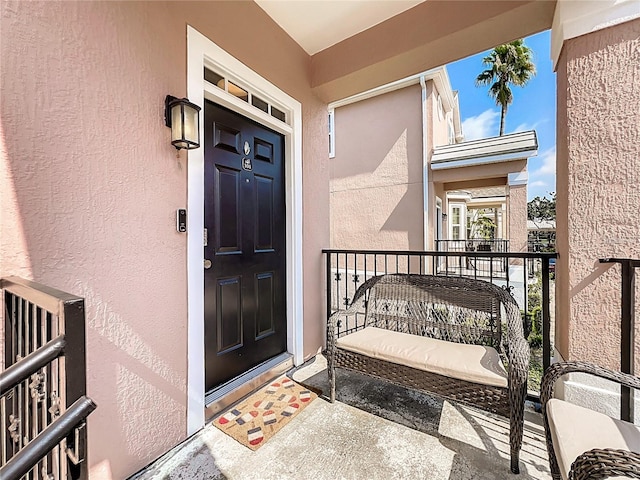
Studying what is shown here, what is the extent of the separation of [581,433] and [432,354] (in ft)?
2.65

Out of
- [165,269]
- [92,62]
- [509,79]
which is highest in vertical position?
[509,79]

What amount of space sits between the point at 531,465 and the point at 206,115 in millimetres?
2860

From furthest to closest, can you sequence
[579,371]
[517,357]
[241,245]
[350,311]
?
[350,311], [241,245], [517,357], [579,371]

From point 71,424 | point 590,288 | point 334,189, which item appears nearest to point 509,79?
point 334,189


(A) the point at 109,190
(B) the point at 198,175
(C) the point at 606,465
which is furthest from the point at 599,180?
(A) the point at 109,190

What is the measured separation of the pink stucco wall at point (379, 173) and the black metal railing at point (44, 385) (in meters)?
6.58

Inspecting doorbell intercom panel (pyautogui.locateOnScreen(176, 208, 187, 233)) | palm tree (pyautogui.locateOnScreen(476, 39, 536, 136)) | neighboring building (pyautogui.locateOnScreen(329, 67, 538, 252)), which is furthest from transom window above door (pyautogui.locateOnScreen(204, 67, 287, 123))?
palm tree (pyautogui.locateOnScreen(476, 39, 536, 136))

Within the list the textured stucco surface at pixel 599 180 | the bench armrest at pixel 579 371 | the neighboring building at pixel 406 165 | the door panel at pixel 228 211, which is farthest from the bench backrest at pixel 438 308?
the neighboring building at pixel 406 165

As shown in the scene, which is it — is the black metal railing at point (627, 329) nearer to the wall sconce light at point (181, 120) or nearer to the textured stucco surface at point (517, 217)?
the wall sconce light at point (181, 120)

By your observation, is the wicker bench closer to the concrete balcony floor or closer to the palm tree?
the concrete balcony floor

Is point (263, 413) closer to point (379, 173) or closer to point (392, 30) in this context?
point (392, 30)

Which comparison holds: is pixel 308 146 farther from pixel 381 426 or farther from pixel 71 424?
pixel 71 424

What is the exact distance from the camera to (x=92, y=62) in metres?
1.35

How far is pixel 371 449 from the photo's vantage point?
64.4 inches
